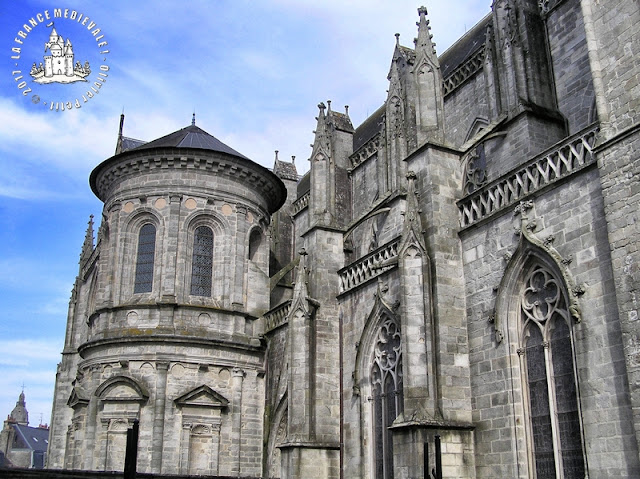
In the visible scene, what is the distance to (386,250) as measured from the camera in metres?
16.3

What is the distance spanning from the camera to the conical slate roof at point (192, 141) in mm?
23733

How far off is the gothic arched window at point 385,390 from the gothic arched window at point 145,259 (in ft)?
30.3

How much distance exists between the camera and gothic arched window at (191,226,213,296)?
74.0 ft

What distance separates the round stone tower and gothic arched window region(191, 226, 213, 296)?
0.11 feet

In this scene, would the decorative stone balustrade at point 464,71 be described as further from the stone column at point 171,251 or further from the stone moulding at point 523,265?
the stone column at point 171,251

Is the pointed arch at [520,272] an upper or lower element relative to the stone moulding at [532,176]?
lower

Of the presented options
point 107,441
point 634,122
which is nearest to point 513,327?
point 634,122

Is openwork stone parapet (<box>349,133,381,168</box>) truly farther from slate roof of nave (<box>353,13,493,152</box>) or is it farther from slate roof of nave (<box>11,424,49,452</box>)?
slate roof of nave (<box>11,424,49,452</box>)

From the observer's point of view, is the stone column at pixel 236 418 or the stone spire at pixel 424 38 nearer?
the stone spire at pixel 424 38

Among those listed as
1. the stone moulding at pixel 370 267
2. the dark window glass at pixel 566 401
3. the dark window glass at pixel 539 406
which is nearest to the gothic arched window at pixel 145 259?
the stone moulding at pixel 370 267

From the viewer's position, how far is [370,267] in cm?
1700

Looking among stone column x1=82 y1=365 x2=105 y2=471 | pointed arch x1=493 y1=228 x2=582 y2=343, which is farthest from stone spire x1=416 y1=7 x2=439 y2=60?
stone column x1=82 y1=365 x2=105 y2=471

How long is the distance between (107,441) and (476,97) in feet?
46.5

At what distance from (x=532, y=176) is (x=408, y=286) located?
10.0ft
